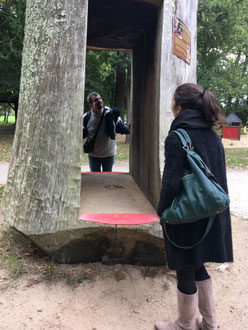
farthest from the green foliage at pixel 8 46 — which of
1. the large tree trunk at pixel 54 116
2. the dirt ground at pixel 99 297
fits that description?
the dirt ground at pixel 99 297

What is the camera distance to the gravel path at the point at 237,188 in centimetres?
605

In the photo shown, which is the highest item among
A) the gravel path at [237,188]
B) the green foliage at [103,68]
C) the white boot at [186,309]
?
the green foliage at [103,68]

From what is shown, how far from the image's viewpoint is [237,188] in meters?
7.89

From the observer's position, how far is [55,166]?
2.92 meters

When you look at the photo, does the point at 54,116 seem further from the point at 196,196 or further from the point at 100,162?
the point at 100,162

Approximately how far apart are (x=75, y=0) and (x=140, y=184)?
8.64 feet

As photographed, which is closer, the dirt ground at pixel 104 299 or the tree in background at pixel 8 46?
the dirt ground at pixel 104 299

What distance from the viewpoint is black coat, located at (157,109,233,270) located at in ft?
6.74

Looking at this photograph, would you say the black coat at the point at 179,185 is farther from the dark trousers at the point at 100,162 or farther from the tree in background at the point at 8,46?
the tree in background at the point at 8,46

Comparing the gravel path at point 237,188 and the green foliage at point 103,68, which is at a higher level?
the green foliage at point 103,68

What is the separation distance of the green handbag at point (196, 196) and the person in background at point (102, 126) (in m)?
2.88

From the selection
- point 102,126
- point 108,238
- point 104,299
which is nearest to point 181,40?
point 102,126

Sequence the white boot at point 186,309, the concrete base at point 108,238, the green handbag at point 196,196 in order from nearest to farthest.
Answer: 1. the green handbag at point 196,196
2. the white boot at point 186,309
3. the concrete base at point 108,238

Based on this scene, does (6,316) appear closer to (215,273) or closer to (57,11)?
(215,273)
